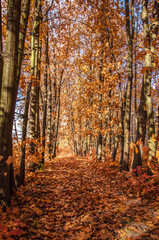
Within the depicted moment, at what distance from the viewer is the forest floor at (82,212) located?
116 inches

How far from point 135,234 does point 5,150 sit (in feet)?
10.4

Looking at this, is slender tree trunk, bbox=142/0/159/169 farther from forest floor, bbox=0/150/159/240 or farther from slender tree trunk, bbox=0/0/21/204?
slender tree trunk, bbox=0/0/21/204

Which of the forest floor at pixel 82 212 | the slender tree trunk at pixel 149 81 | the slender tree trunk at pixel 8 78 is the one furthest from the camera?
the slender tree trunk at pixel 149 81

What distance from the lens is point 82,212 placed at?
399 cm

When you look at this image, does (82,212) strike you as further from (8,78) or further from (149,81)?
(149,81)

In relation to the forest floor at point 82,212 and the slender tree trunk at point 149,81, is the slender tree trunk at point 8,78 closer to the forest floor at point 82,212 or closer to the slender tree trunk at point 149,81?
the forest floor at point 82,212

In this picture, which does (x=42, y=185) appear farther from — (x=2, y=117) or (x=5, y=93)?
(x=5, y=93)

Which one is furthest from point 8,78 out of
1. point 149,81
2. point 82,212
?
point 149,81

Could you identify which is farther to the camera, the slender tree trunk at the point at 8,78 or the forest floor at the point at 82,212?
the slender tree trunk at the point at 8,78

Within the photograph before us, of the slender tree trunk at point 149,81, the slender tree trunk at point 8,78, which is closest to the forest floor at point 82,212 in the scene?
the slender tree trunk at point 8,78

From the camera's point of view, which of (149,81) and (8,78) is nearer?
(8,78)

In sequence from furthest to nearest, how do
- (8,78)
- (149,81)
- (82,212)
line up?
(149,81) < (82,212) < (8,78)

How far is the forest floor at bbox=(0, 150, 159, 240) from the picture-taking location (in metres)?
2.95

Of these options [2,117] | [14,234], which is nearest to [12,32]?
[2,117]
